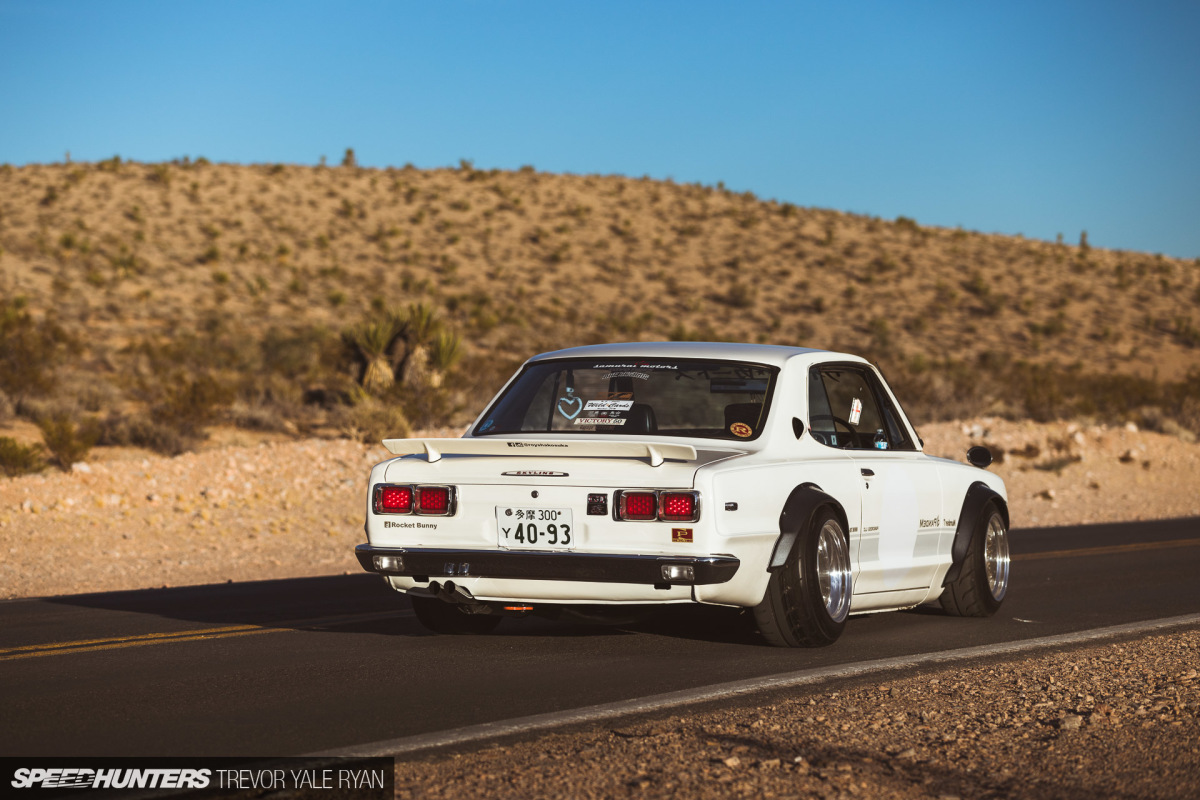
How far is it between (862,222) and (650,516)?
69.4 meters

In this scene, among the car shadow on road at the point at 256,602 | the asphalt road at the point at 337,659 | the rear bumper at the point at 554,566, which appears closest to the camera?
the asphalt road at the point at 337,659

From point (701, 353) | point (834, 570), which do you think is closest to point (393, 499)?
point (701, 353)

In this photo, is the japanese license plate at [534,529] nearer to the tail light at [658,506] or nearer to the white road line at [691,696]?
the tail light at [658,506]

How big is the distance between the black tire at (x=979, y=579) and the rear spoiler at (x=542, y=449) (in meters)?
2.99

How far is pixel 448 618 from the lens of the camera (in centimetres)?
810

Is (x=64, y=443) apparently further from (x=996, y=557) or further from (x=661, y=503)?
(x=661, y=503)

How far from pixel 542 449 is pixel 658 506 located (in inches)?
27.9

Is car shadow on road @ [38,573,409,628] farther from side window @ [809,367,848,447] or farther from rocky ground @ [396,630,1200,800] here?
rocky ground @ [396,630,1200,800]

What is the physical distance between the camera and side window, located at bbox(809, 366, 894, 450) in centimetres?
827

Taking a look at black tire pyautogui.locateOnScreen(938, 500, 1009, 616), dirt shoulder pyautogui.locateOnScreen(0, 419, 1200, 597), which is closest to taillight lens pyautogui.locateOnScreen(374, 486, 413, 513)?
black tire pyautogui.locateOnScreen(938, 500, 1009, 616)

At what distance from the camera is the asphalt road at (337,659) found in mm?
5559

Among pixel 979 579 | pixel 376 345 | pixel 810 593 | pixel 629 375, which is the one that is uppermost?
pixel 376 345

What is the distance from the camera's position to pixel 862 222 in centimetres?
7400

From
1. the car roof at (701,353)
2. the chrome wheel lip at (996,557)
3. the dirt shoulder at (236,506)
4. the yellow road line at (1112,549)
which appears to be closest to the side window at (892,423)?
the car roof at (701,353)
